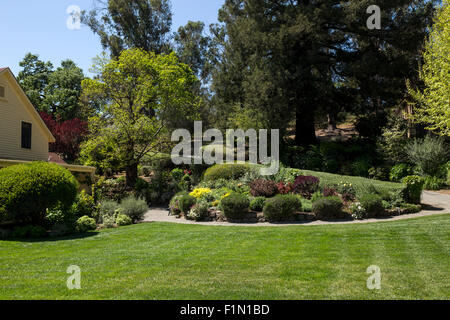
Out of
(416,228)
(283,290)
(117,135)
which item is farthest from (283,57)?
(283,290)

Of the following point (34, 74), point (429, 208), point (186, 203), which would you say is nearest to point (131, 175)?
point (186, 203)

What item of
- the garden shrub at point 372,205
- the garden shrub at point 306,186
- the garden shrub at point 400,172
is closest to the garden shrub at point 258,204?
the garden shrub at point 306,186

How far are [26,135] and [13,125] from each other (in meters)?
0.88

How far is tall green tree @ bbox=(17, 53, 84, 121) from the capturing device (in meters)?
34.6

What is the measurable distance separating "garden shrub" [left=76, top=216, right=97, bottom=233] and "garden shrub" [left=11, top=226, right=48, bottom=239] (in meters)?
1.00

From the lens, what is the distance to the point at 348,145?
931 inches

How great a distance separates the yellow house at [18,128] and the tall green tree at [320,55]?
12.6m

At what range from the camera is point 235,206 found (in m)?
11.2

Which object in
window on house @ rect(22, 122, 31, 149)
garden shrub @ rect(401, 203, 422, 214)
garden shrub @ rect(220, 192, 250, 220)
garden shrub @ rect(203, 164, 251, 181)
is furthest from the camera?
garden shrub @ rect(203, 164, 251, 181)

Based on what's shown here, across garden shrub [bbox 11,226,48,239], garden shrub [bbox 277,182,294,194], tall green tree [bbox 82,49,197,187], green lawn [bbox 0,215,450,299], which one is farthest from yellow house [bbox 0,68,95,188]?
garden shrub [bbox 277,182,294,194]

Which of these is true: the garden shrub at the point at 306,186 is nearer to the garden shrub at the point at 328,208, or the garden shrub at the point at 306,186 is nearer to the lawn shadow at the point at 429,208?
the garden shrub at the point at 328,208

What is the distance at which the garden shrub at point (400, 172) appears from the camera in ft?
57.5

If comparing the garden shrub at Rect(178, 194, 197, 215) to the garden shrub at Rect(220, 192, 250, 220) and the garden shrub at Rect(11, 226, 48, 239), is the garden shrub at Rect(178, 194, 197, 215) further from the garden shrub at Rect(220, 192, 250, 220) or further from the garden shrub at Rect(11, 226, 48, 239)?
the garden shrub at Rect(11, 226, 48, 239)

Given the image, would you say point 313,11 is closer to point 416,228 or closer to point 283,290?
point 416,228
